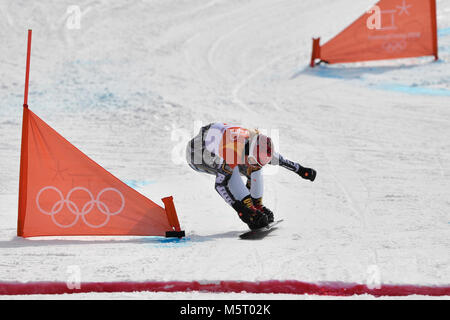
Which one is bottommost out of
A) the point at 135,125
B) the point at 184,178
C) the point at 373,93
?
the point at 184,178

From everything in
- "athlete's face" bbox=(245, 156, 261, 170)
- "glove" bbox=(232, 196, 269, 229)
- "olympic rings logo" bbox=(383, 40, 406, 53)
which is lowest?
"glove" bbox=(232, 196, 269, 229)

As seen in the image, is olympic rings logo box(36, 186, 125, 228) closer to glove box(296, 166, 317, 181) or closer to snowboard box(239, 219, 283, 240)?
snowboard box(239, 219, 283, 240)

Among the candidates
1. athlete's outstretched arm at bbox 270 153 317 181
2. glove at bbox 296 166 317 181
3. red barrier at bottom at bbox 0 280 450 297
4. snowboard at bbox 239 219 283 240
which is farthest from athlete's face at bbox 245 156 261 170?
red barrier at bottom at bbox 0 280 450 297

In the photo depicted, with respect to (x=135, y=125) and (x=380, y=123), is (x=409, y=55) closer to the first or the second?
(x=380, y=123)

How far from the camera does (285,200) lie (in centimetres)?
663

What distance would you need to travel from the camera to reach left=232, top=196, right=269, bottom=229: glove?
5.27 metres

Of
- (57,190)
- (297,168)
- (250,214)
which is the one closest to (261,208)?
(250,214)

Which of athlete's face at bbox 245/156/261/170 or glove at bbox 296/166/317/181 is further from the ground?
athlete's face at bbox 245/156/261/170

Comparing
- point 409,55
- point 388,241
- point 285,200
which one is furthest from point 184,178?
point 409,55

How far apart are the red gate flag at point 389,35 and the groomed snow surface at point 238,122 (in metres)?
0.25

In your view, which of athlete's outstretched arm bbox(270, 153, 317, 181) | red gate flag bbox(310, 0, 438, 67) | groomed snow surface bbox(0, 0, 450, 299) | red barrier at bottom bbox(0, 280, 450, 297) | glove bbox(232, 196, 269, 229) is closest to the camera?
red barrier at bottom bbox(0, 280, 450, 297)

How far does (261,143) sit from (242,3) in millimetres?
12497

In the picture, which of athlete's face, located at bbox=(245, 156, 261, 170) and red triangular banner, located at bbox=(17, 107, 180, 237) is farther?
athlete's face, located at bbox=(245, 156, 261, 170)
